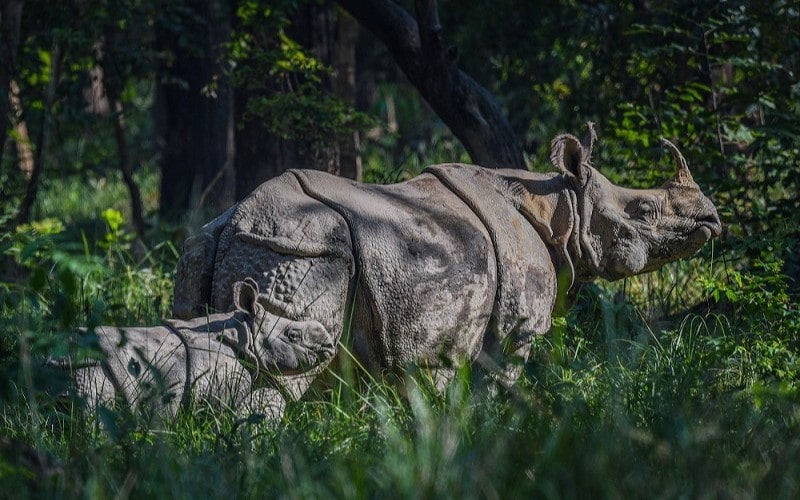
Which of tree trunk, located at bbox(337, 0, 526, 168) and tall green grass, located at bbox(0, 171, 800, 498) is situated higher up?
tree trunk, located at bbox(337, 0, 526, 168)

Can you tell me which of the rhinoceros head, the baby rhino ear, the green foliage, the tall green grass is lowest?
the tall green grass

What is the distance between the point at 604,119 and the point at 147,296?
476 centimetres

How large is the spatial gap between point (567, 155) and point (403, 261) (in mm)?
1184

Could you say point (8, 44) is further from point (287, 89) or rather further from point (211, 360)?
point (211, 360)

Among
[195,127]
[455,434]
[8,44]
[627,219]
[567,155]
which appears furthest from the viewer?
[195,127]

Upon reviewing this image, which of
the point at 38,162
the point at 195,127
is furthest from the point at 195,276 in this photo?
the point at 195,127

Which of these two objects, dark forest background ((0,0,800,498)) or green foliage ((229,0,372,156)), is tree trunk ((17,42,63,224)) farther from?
green foliage ((229,0,372,156))

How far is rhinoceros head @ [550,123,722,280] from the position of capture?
5785mm

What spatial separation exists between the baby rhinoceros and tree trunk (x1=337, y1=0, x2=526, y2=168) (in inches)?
121

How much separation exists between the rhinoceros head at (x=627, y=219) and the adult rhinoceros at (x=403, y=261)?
0.03 metres

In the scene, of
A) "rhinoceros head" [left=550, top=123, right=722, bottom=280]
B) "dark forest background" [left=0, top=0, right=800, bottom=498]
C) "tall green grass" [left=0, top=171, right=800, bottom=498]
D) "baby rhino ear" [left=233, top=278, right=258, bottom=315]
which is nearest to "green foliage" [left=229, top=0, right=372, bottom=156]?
"dark forest background" [left=0, top=0, right=800, bottom=498]

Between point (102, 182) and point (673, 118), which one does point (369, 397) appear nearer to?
point (673, 118)

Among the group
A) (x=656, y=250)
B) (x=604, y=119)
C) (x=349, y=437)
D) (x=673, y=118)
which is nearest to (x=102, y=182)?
(x=604, y=119)

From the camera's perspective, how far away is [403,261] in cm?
506
